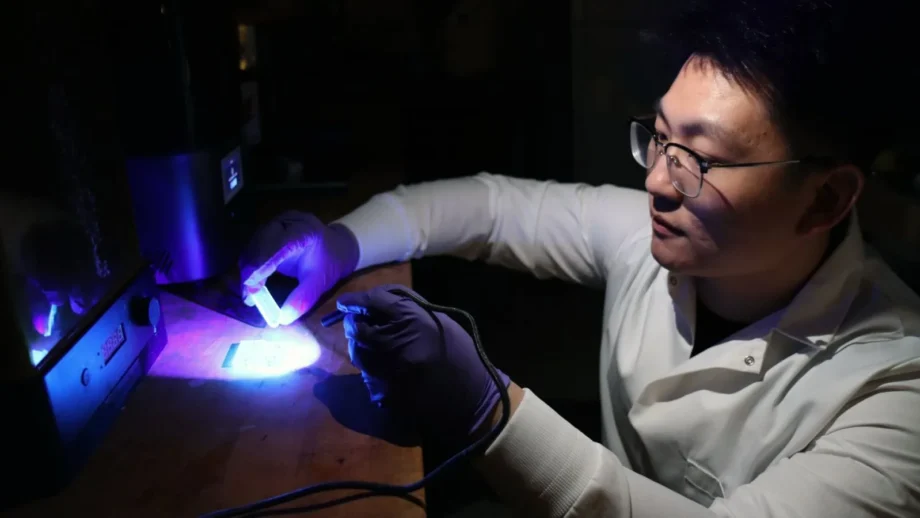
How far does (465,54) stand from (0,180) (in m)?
1.09

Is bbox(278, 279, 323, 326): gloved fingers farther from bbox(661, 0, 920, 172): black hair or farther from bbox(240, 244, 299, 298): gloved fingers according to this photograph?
bbox(661, 0, 920, 172): black hair

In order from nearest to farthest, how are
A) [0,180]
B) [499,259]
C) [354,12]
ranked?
1. [0,180]
2. [499,259]
3. [354,12]

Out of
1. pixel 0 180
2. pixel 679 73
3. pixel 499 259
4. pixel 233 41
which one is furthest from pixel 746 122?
pixel 233 41

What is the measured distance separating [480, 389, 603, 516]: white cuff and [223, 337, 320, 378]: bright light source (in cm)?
27

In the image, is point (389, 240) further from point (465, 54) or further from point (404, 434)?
point (465, 54)

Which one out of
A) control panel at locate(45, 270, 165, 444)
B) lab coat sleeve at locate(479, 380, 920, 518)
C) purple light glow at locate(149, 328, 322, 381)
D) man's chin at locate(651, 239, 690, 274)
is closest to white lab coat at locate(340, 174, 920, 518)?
lab coat sleeve at locate(479, 380, 920, 518)

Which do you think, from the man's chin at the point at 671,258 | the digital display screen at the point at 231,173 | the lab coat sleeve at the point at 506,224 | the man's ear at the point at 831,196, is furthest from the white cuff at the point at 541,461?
the digital display screen at the point at 231,173

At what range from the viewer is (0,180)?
0.57 m

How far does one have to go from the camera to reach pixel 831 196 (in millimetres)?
741

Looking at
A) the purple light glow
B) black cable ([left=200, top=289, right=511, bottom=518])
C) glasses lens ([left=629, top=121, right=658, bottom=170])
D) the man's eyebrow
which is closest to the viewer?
black cable ([left=200, top=289, right=511, bottom=518])

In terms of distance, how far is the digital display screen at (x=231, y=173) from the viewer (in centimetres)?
105

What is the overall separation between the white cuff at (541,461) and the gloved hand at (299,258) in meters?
0.38

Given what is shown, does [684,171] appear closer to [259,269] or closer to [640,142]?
[640,142]

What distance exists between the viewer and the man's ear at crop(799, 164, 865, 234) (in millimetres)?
716
